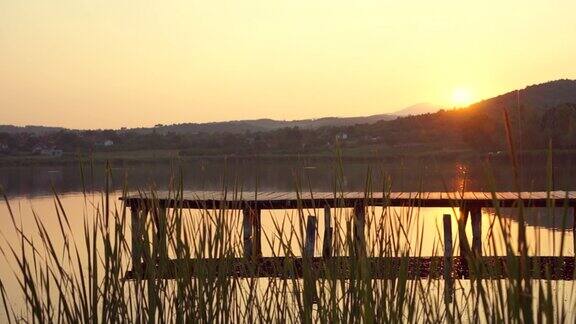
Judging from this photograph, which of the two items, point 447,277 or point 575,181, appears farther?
point 575,181

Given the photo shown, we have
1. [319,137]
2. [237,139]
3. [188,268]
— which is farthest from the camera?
[237,139]

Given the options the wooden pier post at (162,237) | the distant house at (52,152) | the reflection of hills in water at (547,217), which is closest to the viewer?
the reflection of hills in water at (547,217)

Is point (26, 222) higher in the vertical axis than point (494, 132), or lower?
lower

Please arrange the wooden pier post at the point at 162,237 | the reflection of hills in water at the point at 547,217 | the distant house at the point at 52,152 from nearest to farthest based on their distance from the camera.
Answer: the reflection of hills in water at the point at 547,217 < the wooden pier post at the point at 162,237 < the distant house at the point at 52,152

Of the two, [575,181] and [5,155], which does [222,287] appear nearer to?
[575,181]

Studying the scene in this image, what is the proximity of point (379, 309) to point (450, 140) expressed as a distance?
143ft

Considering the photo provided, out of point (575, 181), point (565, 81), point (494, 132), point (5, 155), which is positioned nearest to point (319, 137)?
point (494, 132)

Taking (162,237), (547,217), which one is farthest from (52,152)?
(547,217)

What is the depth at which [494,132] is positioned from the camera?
3600 cm

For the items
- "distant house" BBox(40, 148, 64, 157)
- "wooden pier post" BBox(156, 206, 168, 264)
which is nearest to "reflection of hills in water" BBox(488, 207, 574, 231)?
"wooden pier post" BBox(156, 206, 168, 264)

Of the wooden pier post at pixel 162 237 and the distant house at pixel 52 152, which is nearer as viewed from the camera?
the wooden pier post at pixel 162 237

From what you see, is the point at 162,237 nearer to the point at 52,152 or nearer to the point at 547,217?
the point at 547,217

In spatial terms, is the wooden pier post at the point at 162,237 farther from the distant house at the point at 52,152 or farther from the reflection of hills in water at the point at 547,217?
the distant house at the point at 52,152

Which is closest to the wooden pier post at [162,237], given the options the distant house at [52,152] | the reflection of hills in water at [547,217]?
the reflection of hills in water at [547,217]
